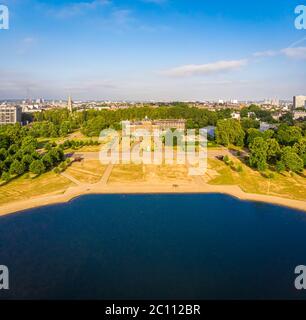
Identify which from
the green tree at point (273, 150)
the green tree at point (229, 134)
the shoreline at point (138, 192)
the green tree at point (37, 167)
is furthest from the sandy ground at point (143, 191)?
the green tree at point (229, 134)

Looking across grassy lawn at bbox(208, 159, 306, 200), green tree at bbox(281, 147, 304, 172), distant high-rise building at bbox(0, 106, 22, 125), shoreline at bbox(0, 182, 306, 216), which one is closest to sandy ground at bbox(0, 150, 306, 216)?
shoreline at bbox(0, 182, 306, 216)

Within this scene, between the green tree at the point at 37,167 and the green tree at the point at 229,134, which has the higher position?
the green tree at the point at 229,134

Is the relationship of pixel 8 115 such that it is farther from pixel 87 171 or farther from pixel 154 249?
pixel 154 249

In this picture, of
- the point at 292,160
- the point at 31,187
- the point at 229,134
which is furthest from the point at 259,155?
the point at 31,187

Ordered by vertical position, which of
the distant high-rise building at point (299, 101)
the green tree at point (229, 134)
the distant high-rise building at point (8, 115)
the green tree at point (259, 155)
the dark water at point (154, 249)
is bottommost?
the dark water at point (154, 249)

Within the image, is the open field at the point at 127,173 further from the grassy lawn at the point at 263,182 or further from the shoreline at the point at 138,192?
the grassy lawn at the point at 263,182
